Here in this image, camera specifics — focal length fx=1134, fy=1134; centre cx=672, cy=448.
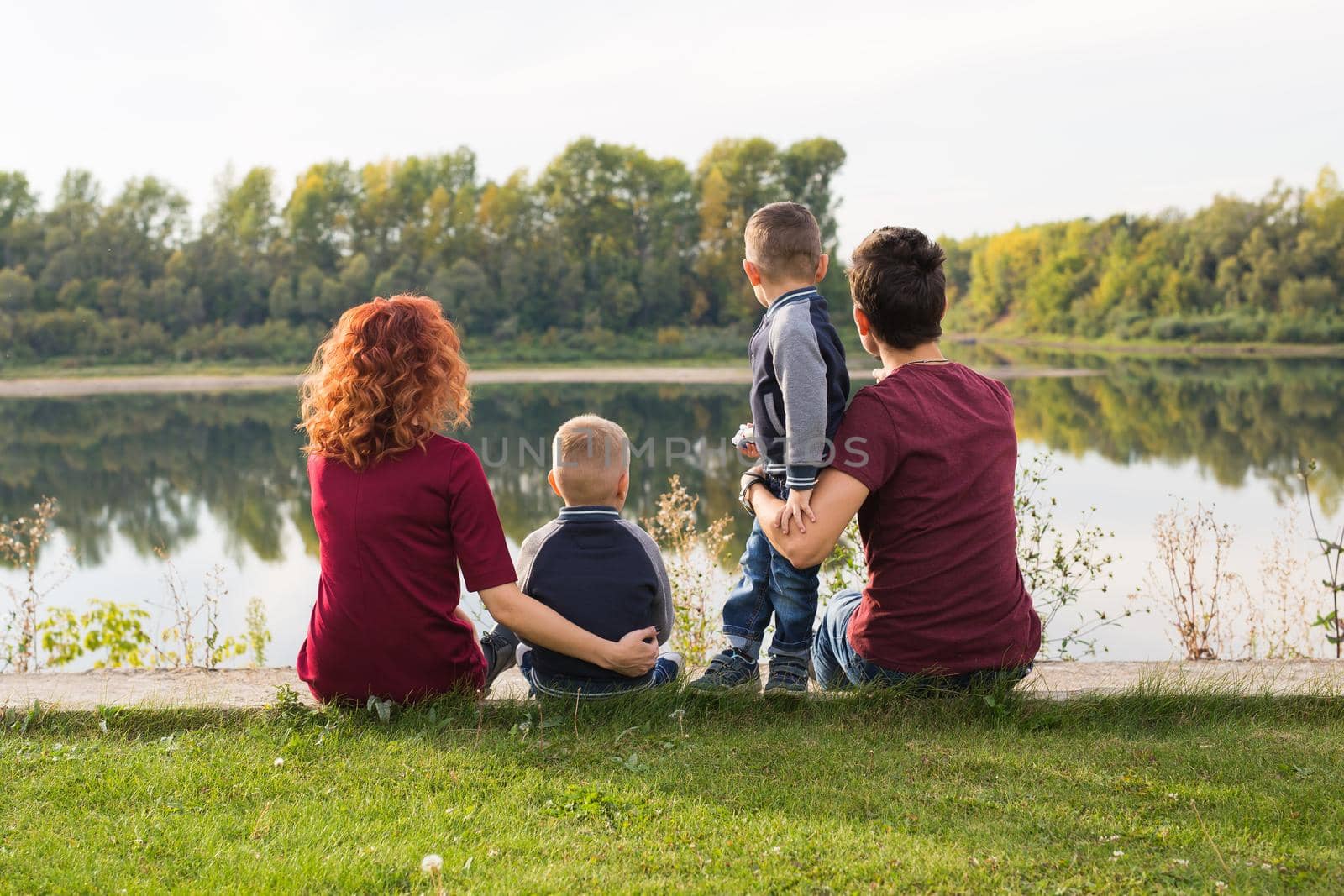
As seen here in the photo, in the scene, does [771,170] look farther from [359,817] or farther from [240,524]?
[359,817]

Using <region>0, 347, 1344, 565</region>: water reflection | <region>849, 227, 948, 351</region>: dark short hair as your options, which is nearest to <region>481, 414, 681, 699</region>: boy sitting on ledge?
<region>849, 227, 948, 351</region>: dark short hair

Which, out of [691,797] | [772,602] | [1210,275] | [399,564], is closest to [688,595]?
[772,602]

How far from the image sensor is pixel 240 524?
590 inches

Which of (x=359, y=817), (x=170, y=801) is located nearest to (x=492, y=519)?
(x=359, y=817)

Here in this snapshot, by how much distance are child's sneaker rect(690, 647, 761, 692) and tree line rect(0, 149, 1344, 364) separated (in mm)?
40721

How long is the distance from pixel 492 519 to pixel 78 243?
4938cm

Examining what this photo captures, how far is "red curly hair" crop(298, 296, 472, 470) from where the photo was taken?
289 centimetres

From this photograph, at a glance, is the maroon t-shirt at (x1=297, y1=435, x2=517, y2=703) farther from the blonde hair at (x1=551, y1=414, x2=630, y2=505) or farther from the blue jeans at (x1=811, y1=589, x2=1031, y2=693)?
the blue jeans at (x1=811, y1=589, x2=1031, y2=693)

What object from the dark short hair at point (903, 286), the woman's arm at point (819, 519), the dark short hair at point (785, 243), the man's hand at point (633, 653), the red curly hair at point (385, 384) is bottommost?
the man's hand at point (633, 653)

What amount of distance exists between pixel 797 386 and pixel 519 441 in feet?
64.3

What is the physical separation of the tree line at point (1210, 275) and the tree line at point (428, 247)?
18.1 meters

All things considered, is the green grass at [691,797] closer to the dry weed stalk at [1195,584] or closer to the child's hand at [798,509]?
the child's hand at [798,509]

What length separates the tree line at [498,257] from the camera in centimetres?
4388

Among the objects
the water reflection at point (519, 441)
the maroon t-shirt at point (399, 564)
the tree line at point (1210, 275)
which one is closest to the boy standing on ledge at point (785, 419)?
the maroon t-shirt at point (399, 564)
